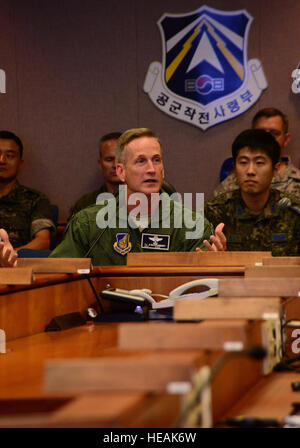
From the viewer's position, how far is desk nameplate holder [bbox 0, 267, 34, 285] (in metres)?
1.63

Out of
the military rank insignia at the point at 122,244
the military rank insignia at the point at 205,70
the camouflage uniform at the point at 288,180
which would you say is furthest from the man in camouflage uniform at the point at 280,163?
the military rank insignia at the point at 122,244

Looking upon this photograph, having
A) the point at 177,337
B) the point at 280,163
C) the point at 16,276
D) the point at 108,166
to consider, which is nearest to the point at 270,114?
the point at 280,163

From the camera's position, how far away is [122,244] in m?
2.83

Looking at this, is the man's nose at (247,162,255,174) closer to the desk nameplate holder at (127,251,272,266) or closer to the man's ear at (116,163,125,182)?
the man's ear at (116,163,125,182)

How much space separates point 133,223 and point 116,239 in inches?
4.6

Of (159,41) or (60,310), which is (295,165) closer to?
(159,41)

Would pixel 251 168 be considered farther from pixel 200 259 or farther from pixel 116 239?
pixel 200 259

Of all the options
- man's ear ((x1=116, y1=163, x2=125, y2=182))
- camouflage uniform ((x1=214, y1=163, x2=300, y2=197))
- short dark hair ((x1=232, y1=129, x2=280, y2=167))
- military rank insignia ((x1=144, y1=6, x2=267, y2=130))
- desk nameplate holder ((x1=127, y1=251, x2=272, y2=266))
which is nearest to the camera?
desk nameplate holder ((x1=127, y1=251, x2=272, y2=266))

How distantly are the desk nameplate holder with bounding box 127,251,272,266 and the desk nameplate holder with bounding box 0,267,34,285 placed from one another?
75cm

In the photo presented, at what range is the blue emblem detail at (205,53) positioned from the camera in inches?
184

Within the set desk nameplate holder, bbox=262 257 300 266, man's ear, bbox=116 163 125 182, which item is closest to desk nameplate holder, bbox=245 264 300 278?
desk nameplate holder, bbox=262 257 300 266

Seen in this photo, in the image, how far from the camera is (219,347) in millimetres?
955

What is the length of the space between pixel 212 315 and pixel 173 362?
404 mm
